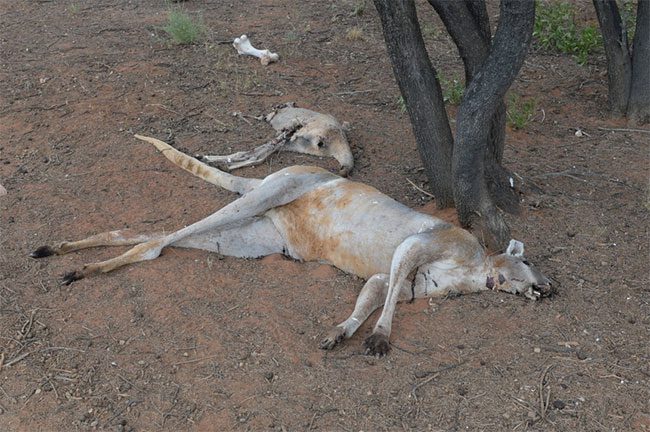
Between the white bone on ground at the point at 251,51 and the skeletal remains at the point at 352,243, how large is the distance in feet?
7.93

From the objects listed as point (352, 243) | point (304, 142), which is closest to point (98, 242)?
point (352, 243)

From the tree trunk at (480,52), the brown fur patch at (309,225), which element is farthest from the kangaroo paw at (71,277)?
the tree trunk at (480,52)

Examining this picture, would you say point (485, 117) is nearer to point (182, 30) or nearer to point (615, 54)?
point (615, 54)

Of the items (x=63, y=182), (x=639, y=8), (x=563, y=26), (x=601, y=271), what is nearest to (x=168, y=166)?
(x=63, y=182)

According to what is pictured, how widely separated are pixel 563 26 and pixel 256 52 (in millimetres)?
3258

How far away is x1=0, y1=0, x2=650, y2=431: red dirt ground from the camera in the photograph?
359 centimetres

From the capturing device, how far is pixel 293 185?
4938 mm

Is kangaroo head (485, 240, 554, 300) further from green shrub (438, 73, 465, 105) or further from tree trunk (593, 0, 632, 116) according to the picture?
tree trunk (593, 0, 632, 116)

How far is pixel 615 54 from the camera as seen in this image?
6.70 m

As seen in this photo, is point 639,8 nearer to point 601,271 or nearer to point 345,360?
point 601,271

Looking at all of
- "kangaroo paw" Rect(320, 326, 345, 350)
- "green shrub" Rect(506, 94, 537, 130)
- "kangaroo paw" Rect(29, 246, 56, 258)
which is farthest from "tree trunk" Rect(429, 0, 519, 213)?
"kangaroo paw" Rect(29, 246, 56, 258)

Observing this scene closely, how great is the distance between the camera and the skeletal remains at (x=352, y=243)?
4281 millimetres

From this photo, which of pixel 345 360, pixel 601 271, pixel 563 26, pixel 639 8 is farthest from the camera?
pixel 563 26

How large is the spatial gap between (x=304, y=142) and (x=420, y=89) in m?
1.40
